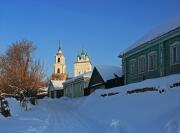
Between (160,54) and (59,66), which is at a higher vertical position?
(59,66)

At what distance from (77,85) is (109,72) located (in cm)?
2290

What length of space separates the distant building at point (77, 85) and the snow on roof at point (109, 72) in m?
16.5

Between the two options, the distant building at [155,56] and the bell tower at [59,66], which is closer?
the distant building at [155,56]

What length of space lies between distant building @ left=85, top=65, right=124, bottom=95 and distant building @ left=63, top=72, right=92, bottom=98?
13792 millimetres

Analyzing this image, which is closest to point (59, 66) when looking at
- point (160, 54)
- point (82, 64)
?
point (82, 64)

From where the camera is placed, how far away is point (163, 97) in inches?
623

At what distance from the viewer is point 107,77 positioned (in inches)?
1638

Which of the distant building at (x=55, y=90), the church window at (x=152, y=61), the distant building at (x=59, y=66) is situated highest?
the distant building at (x=59, y=66)

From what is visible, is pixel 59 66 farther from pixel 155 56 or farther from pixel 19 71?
pixel 155 56

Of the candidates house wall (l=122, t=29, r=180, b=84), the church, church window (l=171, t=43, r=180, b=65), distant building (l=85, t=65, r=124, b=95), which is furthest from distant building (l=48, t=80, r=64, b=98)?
church window (l=171, t=43, r=180, b=65)

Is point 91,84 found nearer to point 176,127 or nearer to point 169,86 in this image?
point 169,86

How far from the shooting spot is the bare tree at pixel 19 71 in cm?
5622

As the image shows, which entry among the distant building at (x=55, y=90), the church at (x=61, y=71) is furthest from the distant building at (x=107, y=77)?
the distant building at (x=55, y=90)

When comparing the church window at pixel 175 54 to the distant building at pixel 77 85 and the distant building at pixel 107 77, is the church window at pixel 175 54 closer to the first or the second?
the distant building at pixel 107 77
